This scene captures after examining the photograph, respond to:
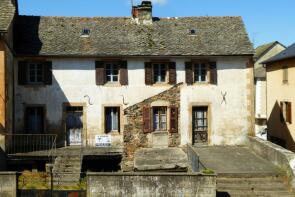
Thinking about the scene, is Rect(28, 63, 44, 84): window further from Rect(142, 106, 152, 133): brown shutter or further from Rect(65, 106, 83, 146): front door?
Rect(142, 106, 152, 133): brown shutter

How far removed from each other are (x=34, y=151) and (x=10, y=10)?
735 cm

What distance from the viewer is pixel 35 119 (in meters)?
24.4

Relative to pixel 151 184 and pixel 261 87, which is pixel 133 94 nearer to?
pixel 151 184

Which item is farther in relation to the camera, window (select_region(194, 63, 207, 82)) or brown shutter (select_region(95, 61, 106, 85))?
window (select_region(194, 63, 207, 82))

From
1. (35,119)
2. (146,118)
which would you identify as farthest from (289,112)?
(35,119)

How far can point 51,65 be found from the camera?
24.3 metres

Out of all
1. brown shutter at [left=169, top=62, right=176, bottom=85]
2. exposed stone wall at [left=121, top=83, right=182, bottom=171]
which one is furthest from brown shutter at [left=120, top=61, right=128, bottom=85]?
brown shutter at [left=169, top=62, right=176, bottom=85]

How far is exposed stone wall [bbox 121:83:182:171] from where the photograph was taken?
75.7 ft

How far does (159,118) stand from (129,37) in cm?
525

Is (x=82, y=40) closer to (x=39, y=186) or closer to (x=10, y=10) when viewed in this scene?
(x=10, y=10)

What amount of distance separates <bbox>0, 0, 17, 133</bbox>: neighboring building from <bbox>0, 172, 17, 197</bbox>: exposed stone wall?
526 cm

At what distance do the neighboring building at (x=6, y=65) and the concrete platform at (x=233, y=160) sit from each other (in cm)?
978

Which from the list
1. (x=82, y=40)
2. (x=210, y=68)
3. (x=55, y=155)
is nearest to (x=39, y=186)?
(x=55, y=155)

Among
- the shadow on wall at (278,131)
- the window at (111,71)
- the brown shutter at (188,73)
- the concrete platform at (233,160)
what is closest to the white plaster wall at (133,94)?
the brown shutter at (188,73)
